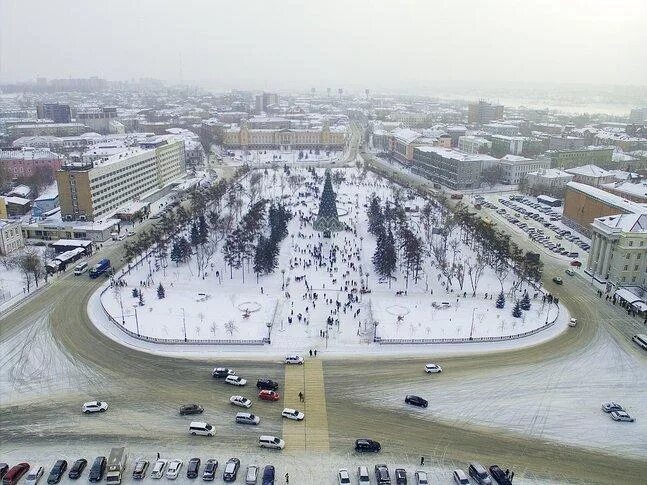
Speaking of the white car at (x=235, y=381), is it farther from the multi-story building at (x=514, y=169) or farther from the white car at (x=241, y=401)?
the multi-story building at (x=514, y=169)

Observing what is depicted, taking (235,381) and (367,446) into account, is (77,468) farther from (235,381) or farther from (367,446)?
(367,446)

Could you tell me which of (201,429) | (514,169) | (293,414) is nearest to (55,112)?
(514,169)

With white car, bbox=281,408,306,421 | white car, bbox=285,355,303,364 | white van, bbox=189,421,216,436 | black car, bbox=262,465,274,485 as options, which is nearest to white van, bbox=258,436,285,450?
black car, bbox=262,465,274,485

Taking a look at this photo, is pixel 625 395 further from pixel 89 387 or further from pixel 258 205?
pixel 258 205

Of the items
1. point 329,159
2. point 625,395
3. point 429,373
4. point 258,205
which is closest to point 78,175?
point 258,205

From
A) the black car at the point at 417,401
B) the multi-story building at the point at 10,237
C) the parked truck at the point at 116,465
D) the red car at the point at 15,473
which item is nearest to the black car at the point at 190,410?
the parked truck at the point at 116,465

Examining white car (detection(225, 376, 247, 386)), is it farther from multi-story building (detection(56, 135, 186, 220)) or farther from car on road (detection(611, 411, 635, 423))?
multi-story building (detection(56, 135, 186, 220))

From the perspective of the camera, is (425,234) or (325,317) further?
(425,234)
